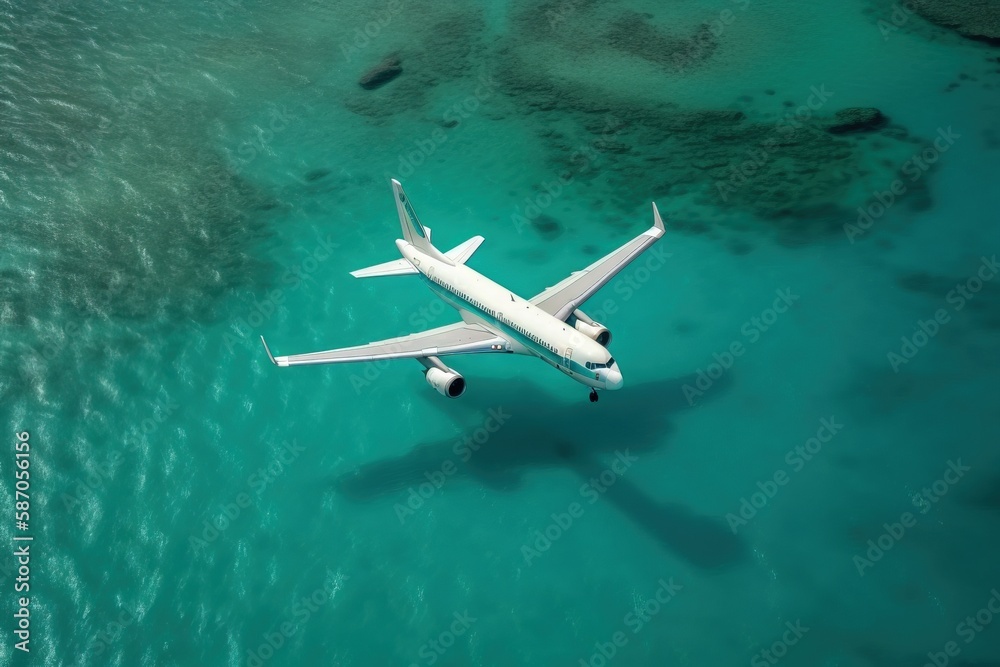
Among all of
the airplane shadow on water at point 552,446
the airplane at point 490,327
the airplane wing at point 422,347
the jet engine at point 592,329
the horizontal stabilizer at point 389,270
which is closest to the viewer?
A: the airplane at point 490,327

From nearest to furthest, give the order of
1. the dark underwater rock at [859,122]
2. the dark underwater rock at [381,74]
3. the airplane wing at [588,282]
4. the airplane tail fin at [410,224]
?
1. the airplane wing at [588,282]
2. the airplane tail fin at [410,224]
3. the dark underwater rock at [859,122]
4. the dark underwater rock at [381,74]

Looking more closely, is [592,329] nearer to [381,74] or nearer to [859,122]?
[859,122]

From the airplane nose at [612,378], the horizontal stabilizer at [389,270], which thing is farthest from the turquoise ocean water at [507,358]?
Answer: the airplane nose at [612,378]

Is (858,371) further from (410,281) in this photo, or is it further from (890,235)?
(410,281)

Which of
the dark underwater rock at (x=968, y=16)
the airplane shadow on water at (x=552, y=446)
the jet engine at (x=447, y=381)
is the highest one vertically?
the dark underwater rock at (x=968, y=16)

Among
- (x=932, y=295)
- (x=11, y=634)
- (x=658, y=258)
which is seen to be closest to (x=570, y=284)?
(x=658, y=258)

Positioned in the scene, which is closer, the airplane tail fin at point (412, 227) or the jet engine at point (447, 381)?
the jet engine at point (447, 381)

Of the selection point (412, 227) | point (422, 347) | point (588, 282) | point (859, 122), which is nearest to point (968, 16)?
point (859, 122)

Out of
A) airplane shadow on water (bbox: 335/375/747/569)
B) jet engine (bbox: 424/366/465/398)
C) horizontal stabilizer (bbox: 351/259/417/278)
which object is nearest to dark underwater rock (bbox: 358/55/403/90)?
horizontal stabilizer (bbox: 351/259/417/278)

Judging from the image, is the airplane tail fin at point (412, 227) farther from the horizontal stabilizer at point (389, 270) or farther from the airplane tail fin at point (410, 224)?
the horizontal stabilizer at point (389, 270)
